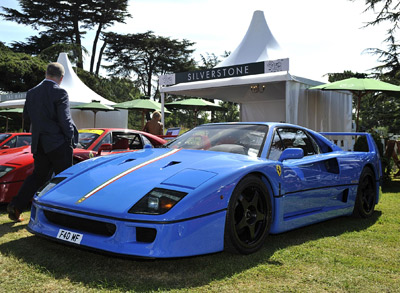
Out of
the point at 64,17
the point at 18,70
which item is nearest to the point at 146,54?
the point at 64,17

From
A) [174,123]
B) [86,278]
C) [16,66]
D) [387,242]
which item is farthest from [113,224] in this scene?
[174,123]

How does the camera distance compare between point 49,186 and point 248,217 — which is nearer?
point 248,217

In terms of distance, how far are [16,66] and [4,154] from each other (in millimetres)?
22939

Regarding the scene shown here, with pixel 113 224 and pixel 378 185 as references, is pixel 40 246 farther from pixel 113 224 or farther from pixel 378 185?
pixel 378 185

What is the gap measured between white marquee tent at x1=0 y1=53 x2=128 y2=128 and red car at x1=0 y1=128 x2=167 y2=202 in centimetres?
1209

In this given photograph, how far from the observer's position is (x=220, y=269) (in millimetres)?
2654

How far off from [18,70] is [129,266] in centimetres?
2619

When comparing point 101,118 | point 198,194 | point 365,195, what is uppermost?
point 101,118

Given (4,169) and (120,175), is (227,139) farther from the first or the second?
(4,169)

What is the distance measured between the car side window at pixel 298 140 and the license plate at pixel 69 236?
2.14 m

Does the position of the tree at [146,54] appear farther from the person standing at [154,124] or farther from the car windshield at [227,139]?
the car windshield at [227,139]

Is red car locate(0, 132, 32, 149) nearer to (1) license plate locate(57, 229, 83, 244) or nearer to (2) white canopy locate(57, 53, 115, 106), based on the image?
(1) license plate locate(57, 229, 83, 244)

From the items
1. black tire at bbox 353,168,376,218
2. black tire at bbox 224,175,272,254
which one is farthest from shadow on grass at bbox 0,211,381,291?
black tire at bbox 353,168,376,218

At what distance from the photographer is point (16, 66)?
25.5m
